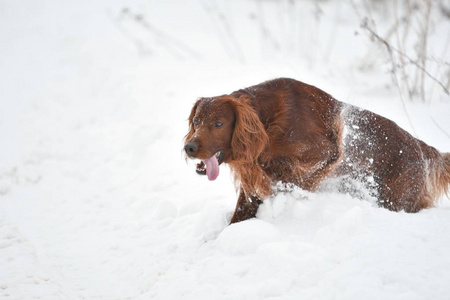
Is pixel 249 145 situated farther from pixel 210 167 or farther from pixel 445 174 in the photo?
pixel 445 174

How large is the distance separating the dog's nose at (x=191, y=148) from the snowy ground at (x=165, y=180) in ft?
1.68

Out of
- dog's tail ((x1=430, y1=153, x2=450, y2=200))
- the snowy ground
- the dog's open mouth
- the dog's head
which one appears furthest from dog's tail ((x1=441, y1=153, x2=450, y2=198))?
the dog's open mouth

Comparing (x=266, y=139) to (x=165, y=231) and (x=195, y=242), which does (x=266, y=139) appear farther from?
(x=165, y=231)

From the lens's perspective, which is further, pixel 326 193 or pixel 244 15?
pixel 244 15

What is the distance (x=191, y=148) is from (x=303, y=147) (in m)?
0.74

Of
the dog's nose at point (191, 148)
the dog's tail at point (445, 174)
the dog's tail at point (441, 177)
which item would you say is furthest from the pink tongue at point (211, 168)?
the dog's tail at point (445, 174)

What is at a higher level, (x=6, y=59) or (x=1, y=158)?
(x=6, y=59)

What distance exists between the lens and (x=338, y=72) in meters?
5.92

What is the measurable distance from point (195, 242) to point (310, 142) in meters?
0.97

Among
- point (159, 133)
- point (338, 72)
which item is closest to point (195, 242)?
point (159, 133)

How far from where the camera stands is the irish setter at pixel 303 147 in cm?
256

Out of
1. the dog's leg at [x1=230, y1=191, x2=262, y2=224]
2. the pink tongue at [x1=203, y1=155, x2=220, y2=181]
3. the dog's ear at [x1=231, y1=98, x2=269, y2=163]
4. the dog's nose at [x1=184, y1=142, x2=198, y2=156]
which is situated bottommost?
the dog's leg at [x1=230, y1=191, x2=262, y2=224]

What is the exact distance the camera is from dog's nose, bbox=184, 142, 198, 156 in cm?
238

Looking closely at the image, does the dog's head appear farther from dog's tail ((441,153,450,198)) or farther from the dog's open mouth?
dog's tail ((441,153,450,198))
